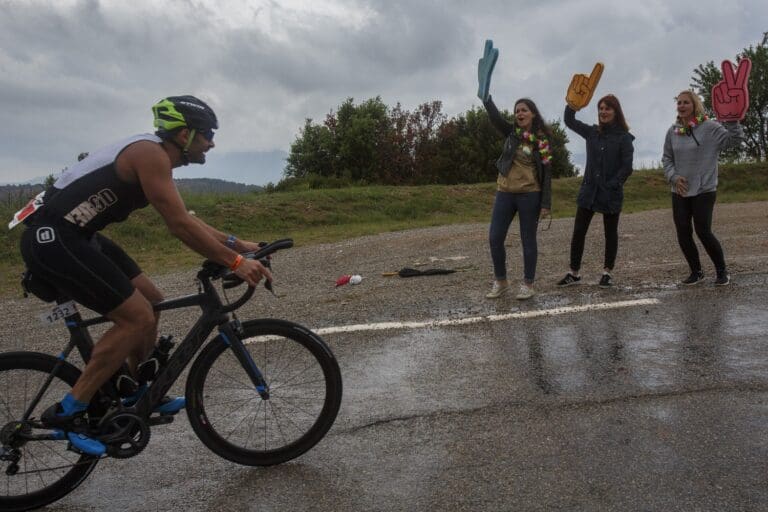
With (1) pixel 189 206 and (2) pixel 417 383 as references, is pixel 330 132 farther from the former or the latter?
(2) pixel 417 383

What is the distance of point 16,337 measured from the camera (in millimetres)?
7129

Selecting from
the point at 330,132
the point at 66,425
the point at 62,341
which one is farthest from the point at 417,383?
the point at 330,132

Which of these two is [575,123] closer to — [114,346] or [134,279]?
[134,279]

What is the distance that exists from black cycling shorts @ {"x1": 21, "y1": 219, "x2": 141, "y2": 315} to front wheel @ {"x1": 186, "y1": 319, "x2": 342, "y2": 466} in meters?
0.62

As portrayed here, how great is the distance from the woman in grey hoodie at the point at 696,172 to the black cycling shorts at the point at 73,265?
609 cm

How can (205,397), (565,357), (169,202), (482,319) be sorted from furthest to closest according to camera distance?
(482,319) < (565,357) < (205,397) < (169,202)

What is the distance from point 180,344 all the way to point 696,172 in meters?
5.90

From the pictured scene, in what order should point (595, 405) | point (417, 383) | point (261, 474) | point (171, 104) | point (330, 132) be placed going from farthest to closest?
point (330, 132) < point (417, 383) < point (595, 405) < point (261, 474) < point (171, 104)

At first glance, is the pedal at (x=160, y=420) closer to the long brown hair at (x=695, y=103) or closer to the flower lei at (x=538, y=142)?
the flower lei at (x=538, y=142)

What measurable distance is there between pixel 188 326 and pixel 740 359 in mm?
5044

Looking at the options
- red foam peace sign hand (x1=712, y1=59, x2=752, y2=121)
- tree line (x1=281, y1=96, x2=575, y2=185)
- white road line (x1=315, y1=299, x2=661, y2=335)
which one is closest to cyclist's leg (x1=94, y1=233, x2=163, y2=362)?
white road line (x1=315, y1=299, x2=661, y2=335)

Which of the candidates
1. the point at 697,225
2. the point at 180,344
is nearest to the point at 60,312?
the point at 180,344

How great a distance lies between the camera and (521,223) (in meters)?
7.43

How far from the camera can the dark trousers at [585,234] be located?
25.1ft
